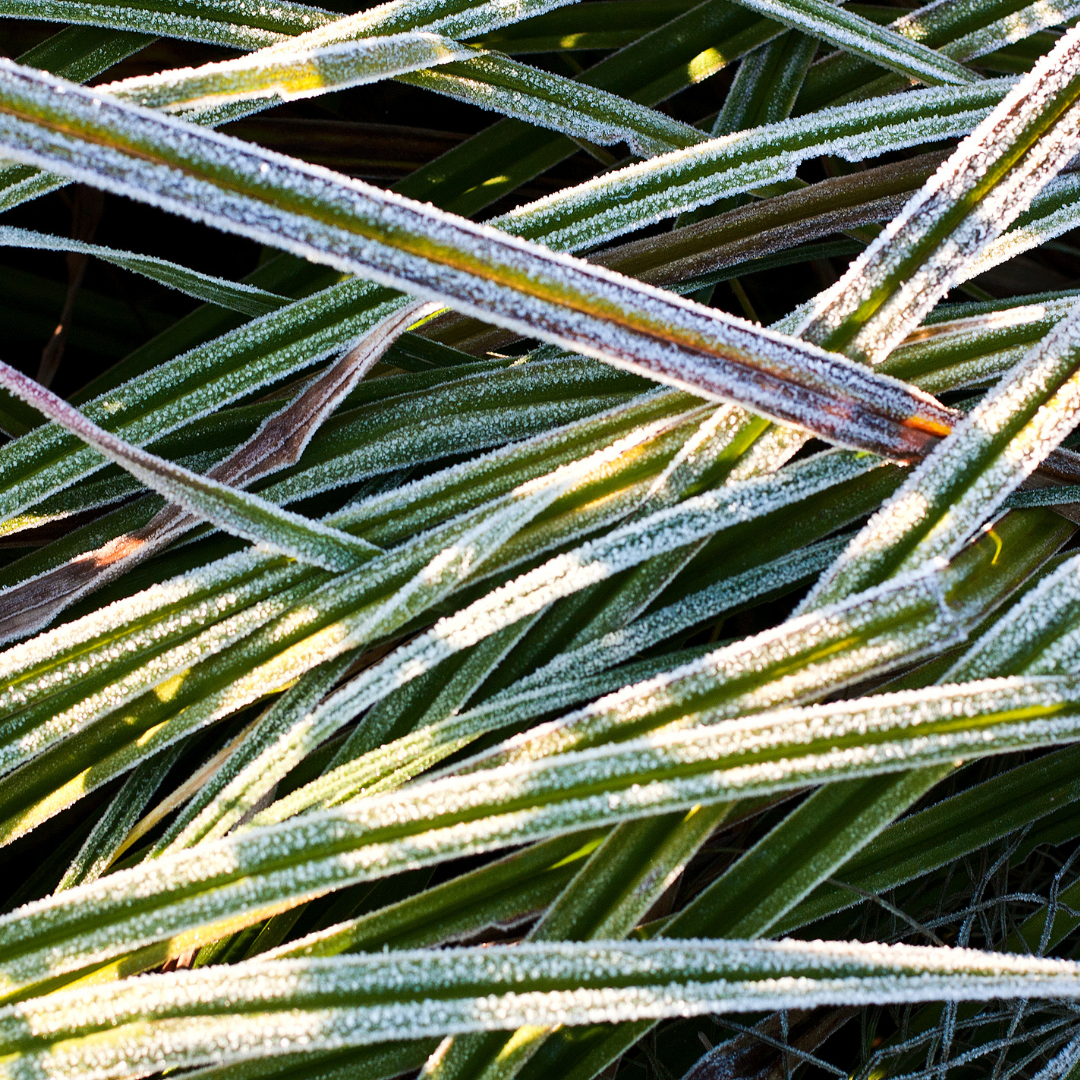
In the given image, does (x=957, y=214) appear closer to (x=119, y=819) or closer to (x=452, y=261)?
(x=452, y=261)

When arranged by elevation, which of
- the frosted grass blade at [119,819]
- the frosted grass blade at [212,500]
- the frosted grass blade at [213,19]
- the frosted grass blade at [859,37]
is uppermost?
the frosted grass blade at [213,19]

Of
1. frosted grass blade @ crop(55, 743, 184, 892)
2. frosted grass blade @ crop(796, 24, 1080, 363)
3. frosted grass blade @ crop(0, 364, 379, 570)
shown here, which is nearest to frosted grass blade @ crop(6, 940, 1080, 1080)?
frosted grass blade @ crop(55, 743, 184, 892)

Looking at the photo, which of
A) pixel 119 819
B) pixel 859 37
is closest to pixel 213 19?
pixel 859 37

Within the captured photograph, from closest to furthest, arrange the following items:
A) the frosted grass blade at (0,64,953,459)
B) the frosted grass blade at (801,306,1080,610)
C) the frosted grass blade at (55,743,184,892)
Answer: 1. the frosted grass blade at (0,64,953,459)
2. the frosted grass blade at (801,306,1080,610)
3. the frosted grass blade at (55,743,184,892)

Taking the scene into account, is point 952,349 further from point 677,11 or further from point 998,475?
point 677,11

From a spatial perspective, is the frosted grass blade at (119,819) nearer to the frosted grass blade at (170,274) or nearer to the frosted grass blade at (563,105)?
the frosted grass blade at (170,274)

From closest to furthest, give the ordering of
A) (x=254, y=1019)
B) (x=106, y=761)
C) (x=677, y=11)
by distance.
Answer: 1. (x=254, y=1019)
2. (x=106, y=761)
3. (x=677, y=11)

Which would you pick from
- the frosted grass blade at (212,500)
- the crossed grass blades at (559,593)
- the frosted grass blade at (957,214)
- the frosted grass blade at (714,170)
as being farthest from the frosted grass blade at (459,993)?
the frosted grass blade at (714,170)

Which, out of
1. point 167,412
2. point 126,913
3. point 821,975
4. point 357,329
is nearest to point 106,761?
point 126,913

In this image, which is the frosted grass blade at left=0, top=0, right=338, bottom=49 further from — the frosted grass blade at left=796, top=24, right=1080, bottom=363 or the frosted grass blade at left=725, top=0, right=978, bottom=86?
the frosted grass blade at left=796, top=24, right=1080, bottom=363
